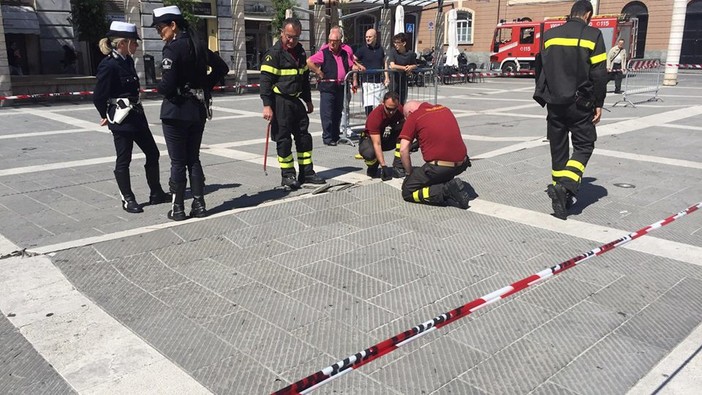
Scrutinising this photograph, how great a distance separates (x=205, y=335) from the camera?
141 inches

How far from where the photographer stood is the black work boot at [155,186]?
6395mm

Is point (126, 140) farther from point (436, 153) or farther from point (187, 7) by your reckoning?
point (187, 7)

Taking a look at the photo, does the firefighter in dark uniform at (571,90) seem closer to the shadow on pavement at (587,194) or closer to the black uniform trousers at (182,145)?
the shadow on pavement at (587,194)

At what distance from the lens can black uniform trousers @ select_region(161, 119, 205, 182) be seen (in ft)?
18.4

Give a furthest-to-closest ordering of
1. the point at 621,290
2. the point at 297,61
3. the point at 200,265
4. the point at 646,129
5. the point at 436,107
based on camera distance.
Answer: the point at 646,129 → the point at 297,61 → the point at 436,107 → the point at 200,265 → the point at 621,290

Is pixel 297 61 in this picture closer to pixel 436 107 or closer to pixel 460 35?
pixel 436 107

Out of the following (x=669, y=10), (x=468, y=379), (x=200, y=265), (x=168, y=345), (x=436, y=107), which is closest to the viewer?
(x=468, y=379)

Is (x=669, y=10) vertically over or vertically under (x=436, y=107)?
over

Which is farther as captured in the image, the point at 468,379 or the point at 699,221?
the point at 699,221

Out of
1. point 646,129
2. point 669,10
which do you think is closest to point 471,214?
point 646,129

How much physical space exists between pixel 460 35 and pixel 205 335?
1666 inches

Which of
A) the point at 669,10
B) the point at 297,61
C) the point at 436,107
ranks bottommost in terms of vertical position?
the point at 436,107

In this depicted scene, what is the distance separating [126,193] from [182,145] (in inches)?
37.2

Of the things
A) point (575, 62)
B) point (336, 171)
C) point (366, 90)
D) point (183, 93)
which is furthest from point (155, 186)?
point (366, 90)
